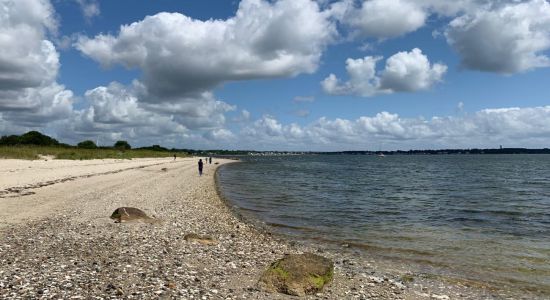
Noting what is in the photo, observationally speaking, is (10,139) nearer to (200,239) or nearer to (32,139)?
(32,139)

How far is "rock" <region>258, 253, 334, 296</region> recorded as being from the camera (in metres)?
10.2

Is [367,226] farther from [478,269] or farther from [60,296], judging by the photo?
[60,296]

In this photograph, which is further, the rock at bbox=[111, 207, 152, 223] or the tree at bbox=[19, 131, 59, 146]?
the tree at bbox=[19, 131, 59, 146]

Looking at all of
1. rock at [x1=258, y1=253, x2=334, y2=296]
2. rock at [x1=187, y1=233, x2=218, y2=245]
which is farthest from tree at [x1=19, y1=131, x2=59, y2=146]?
rock at [x1=258, y1=253, x2=334, y2=296]

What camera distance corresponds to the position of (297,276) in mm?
10305

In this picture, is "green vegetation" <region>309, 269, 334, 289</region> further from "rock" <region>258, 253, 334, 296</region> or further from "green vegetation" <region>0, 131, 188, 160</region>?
"green vegetation" <region>0, 131, 188, 160</region>

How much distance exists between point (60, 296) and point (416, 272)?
10.2 metres

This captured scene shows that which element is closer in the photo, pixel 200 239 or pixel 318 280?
pixel 318 280

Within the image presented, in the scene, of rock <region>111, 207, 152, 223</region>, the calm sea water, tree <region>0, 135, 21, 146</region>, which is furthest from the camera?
tree <region>0, 135, 21, 146</region>

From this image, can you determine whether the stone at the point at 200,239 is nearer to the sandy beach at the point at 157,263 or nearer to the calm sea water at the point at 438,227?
the sandy beach at the point at 157,263

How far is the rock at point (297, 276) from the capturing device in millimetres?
10172

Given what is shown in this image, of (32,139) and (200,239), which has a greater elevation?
(32,139)

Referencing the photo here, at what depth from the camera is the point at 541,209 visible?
31.6 metres

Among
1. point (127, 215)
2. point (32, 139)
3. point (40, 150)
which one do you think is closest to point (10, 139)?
point (32, 139)
